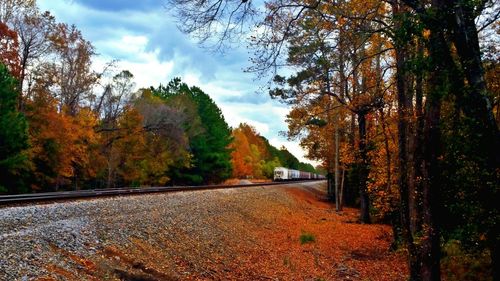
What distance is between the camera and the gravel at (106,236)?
8766 millimetres

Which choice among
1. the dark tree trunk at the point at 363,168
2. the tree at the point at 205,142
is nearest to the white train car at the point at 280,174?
the tree at the point at 205,142

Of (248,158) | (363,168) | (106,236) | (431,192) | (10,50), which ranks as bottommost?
(106,236)

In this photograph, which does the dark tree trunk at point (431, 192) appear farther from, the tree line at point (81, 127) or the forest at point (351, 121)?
the tree line at point (81, 127)

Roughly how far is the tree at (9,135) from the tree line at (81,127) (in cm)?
6

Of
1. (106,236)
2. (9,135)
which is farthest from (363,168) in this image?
(9,135)

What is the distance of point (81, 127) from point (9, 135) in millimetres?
13064

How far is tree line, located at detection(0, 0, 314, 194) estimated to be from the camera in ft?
96.8

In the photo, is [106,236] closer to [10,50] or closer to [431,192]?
[431,192]

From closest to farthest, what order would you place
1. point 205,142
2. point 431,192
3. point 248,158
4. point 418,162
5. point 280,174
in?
point 431,192 < point 418,162 < point 205,142 < point 280,174 < point 248,158

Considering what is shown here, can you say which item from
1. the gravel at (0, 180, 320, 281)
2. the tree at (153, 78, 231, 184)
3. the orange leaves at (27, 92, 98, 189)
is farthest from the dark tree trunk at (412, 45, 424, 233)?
the tree at (153, 78, 231, 184)

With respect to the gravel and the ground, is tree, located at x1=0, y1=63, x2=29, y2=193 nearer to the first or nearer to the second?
the ground

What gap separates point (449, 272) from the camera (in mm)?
13242

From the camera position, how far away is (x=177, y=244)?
1351cm

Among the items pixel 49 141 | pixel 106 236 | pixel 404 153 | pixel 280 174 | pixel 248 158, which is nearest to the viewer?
pixel 106 236
